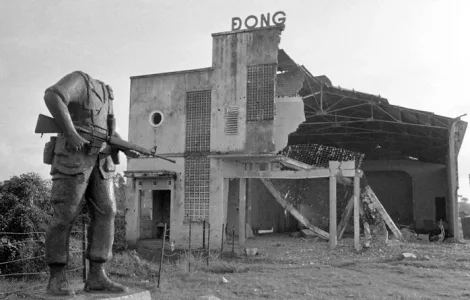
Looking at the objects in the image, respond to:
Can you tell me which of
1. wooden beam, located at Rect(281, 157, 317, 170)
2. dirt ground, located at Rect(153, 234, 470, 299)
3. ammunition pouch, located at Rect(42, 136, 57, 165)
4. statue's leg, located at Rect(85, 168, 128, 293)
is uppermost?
wooden beam, located at Rect(281, 157, 317, 170)

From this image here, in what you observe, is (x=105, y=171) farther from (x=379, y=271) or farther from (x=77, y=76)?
(x=379, y=271)

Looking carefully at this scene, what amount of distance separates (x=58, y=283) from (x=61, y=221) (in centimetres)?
63

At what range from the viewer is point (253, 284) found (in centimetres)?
948

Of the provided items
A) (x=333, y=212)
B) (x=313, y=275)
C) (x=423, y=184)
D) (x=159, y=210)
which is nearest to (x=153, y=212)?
(x=159, y=210)

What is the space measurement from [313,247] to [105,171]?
40.5ft

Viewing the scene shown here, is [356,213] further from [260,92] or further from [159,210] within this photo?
[159,210]

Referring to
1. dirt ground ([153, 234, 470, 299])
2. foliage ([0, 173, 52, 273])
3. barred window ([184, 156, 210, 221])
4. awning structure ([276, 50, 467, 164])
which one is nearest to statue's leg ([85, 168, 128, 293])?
dirt ground ([153, 234, 470, 299])

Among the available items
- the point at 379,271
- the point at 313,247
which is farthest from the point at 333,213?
the point at 379,271

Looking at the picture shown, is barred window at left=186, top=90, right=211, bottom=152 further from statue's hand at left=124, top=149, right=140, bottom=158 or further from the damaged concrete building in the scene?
statue's hand at left=124, top=149, right=140, bottom=158

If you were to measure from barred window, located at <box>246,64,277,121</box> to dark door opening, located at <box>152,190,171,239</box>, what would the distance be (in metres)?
5.84

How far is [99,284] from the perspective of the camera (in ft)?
16.0

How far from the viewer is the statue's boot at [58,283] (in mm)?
4496

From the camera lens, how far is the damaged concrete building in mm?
16734

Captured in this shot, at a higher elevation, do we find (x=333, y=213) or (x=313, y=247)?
(x=333, y=213)
